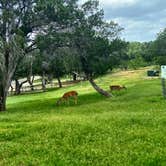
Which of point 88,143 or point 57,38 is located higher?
point 57,38

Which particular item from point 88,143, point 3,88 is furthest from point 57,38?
point 88,143

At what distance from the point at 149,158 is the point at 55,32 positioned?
22.1 m

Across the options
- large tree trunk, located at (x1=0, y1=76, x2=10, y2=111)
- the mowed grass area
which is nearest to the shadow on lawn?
large tree trunk, located at (x1=0, y1=76, x2=10, y2=111)

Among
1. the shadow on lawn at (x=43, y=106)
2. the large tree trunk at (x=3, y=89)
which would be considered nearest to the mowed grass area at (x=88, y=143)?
the shadow on lawn at (x=43, y=106)

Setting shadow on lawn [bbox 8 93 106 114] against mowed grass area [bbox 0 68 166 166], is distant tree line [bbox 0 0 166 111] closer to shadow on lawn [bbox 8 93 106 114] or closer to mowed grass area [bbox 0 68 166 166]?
shadow on lawn [bbox 8 93 106 114]

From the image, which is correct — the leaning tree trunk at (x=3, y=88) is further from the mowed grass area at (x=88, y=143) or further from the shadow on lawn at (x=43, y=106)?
the mowed grass area at (x=88, y=143)

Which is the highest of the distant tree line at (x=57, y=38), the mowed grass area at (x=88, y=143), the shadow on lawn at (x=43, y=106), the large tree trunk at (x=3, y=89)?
the distant tree line at (x=57, y=38)

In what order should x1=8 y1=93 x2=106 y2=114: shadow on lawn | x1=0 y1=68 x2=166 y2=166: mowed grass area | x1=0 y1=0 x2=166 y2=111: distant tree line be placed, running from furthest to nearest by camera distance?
1. x1=0 y1=0 x2=166 y2=111: distant tree line
2. x1=8 y1=93 x2=106 y2=114: shadow on lawn
3. x1=0 y1=68 x2=166 y2=166: mowed grass area

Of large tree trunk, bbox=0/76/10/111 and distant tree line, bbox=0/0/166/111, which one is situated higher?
distant tree line, bbox=0/0/166/111

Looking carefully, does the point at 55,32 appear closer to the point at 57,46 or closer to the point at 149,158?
the point at 57,46

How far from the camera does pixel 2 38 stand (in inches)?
1141

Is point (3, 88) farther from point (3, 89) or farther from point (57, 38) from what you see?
point (57, 38)

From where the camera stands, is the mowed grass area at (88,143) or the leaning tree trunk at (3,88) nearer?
the mowed grass area at (88,143)

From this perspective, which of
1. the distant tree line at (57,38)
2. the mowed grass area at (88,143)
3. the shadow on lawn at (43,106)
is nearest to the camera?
the mowed grass area at (88,143)
